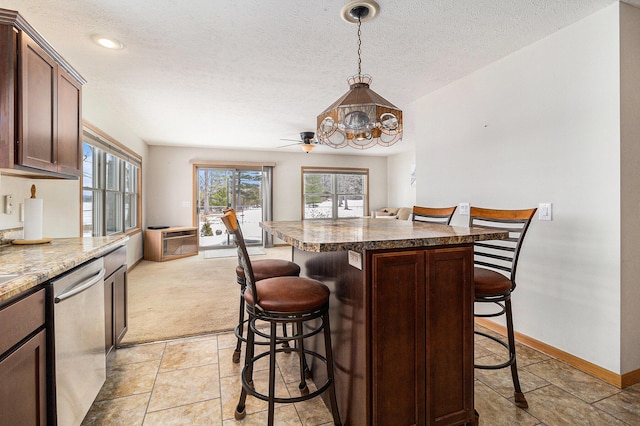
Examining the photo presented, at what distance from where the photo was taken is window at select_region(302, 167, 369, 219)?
829cm

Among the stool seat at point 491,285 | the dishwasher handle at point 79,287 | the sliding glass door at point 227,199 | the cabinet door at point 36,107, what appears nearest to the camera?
the dishwasher handle at point 79,287

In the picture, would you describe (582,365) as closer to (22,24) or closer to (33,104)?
(33,104)

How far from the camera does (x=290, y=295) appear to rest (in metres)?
1.55

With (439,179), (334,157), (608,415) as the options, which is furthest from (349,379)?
(334,157)

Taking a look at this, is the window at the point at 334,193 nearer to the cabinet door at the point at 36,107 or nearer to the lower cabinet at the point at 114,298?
the lower cabinet at the point at 114,298

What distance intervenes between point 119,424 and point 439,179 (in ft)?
11.2

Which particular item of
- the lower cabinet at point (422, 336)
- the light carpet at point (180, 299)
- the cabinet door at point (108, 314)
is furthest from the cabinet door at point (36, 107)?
the lower cabinet at point (422, 336)

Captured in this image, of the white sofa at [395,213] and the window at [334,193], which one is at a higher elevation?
the window at [334,193]

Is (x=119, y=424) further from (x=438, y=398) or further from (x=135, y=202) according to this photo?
(x=135, y=202)

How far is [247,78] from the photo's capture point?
3.28 meters

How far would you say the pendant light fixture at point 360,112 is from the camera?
6.45ft

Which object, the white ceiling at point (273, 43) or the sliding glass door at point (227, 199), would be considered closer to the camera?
the white ceiling at point (273, 43)

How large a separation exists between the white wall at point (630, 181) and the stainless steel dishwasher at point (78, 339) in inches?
123

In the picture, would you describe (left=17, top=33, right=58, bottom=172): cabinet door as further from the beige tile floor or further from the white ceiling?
the beige tile floor
